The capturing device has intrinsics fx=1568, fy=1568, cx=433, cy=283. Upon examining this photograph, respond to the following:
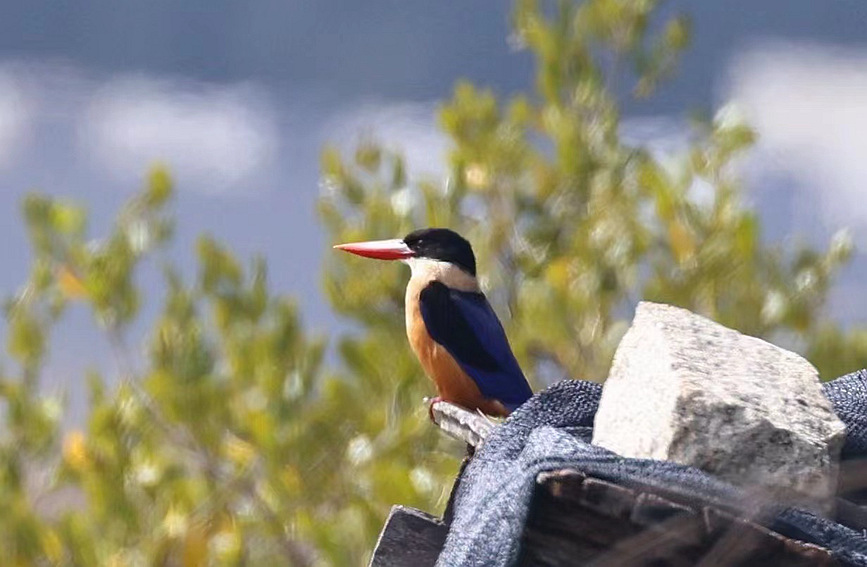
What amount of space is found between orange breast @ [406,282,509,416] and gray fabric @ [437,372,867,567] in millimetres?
2294

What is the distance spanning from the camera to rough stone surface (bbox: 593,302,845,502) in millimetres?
3297

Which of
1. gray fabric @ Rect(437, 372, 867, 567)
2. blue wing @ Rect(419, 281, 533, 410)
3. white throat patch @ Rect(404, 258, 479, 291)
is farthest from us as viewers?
white throat patch @ Rect(404, 258, 479, 291)

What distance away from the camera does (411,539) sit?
3629 mm

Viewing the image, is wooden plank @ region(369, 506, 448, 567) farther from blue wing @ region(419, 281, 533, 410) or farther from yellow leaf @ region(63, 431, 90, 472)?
yellow leaf @ region(63, 431, 90, 472)

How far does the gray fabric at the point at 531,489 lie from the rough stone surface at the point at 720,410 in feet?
0.48

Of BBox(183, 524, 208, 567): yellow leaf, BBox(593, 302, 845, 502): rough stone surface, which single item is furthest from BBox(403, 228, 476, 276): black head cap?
BBox(593, 302, 845, 502): rough stone surface

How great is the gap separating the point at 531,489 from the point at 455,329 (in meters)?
2.87

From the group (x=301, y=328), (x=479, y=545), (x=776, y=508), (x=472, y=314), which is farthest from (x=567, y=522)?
(x=301, y=328)

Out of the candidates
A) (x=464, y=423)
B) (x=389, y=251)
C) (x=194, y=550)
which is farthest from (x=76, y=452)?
(x=464, y=423)

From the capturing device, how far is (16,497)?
8.13 meters

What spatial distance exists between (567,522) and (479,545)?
0.20 metres

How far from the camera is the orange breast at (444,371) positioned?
5910 mm

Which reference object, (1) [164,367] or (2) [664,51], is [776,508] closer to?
(1) [164,367]

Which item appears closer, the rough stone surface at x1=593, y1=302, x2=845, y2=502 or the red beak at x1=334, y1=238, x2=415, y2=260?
the rough stone surface at x1=593, y1=302, x2=845, y2=502
